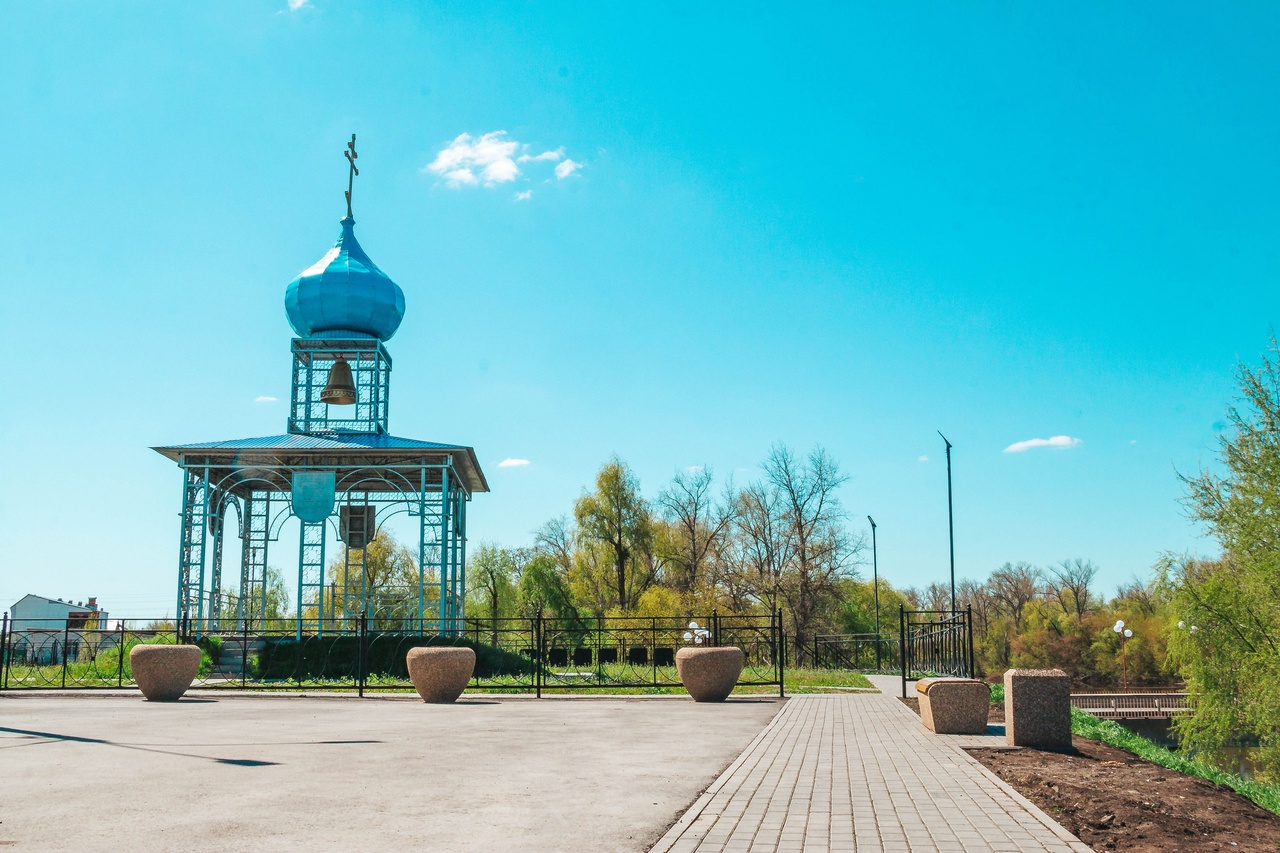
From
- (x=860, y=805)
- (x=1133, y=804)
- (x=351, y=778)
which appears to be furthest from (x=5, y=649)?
(x=1133, y=804)

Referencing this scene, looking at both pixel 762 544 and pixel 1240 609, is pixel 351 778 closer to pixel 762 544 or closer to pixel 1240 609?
pixel 1240 609

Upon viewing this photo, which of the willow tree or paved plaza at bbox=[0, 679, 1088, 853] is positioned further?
the willow tree

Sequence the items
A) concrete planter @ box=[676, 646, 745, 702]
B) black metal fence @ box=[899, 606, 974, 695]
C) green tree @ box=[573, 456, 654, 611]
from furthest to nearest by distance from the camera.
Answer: green tree @ box=[573, 456, 654, 611] < concrete planter @ box=[676, 646, 745, 702] < black metal fence @ box=[899, 606, 974, 695]

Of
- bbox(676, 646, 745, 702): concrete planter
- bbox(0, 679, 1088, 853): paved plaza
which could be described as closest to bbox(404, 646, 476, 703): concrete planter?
bbox(0, 679, 1088, 853): paved plaza

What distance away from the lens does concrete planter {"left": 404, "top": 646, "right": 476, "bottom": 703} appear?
59.2 ft

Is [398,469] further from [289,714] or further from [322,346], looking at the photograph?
[289,714]

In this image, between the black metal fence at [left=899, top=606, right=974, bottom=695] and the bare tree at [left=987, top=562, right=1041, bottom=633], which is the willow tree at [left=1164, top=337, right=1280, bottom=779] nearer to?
the black metal fence at [left=899, top=606, right=974, bottom=695]

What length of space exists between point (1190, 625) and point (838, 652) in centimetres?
1754

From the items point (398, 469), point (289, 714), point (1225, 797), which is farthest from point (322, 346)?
point (1225, 797)

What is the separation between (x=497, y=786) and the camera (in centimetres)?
802

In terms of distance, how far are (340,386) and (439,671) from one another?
15.5m

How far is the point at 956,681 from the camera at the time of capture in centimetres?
1312

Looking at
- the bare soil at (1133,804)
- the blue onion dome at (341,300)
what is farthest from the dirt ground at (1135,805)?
the blue onion dome at (341,300)

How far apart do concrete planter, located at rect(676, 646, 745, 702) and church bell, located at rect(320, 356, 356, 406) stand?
16822 millimetres
